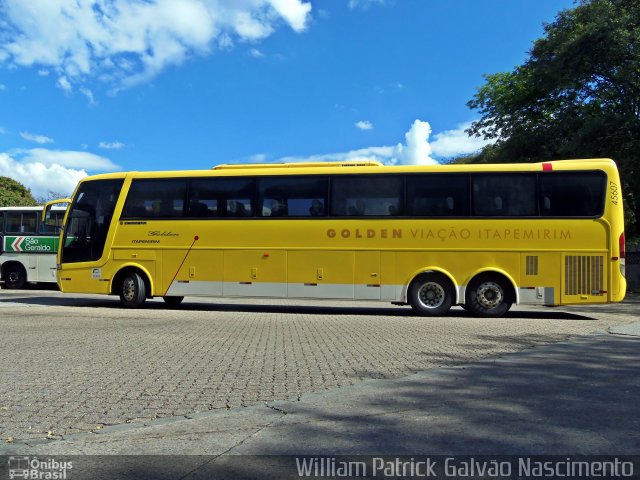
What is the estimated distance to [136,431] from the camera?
4.25m

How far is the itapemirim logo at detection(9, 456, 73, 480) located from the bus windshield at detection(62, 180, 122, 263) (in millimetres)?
12191

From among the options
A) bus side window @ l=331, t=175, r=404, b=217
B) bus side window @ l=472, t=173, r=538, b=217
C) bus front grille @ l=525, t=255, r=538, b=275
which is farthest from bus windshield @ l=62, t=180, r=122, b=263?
bus front grille @ l=525, t=255, r=538, b=275

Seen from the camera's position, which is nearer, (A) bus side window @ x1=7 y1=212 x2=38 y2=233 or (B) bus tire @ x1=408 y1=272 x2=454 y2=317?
→ (B) bus tire @ x1=408 y1=272 x2=454 y2=317

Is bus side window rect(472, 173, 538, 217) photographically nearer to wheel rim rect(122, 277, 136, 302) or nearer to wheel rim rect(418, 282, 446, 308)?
wheel rim rect(418, 282, 446, 308)

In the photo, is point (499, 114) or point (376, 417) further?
point (499, 114)

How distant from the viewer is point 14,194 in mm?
55156

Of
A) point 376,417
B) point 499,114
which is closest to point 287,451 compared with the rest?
point 376,417

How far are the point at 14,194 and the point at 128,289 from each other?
48.5 metres

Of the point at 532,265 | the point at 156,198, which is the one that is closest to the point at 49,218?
the point at 156,198

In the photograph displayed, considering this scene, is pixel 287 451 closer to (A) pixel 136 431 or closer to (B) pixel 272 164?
(A) pixel 136 431

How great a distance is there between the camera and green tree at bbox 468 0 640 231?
65.7 feet

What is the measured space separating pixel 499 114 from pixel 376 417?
2802 centimetres

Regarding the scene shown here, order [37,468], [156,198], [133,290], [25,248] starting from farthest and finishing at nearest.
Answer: [25,248]
[133,290]
[156,198]
[37,468]

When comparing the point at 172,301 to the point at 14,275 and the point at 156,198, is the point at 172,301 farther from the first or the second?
the point at 14,275
